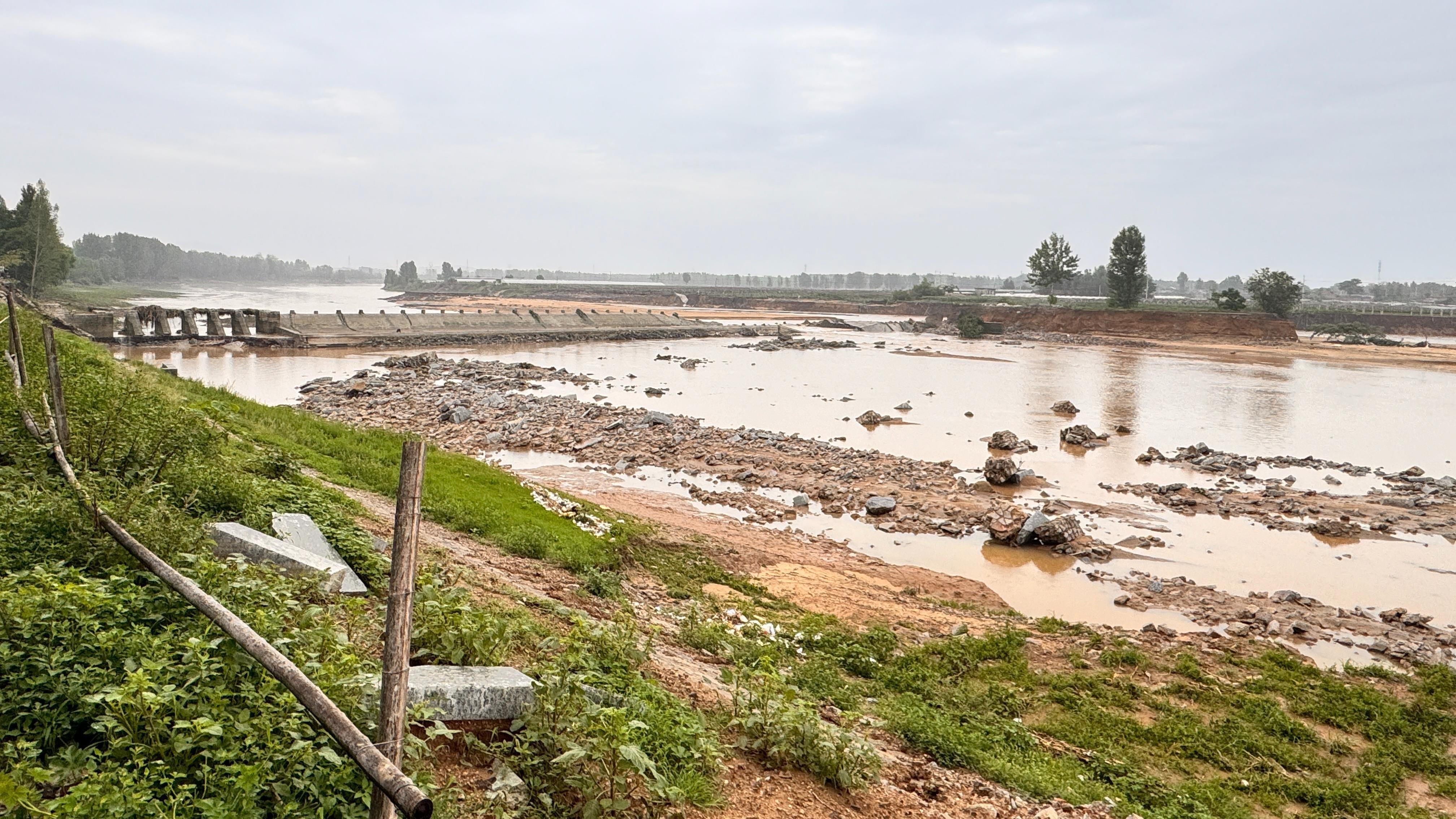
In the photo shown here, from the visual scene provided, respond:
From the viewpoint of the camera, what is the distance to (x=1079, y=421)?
2669cm

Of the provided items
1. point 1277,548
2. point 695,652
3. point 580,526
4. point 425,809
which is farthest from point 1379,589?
point 425,809

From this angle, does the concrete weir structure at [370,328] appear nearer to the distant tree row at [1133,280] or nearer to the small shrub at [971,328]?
the small shrub at [971,328]

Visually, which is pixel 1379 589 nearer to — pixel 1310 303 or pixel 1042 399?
pixel 1042 399

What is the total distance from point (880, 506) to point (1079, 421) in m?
14.5

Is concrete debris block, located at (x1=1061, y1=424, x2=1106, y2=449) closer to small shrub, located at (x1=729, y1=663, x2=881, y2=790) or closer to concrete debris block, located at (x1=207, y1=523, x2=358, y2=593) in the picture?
small shrub, located at (x1=729, y1=663, x2=881, y2=790)

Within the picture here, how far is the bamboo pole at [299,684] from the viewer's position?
296 cm

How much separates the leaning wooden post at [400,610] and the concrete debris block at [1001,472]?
15.2 metres

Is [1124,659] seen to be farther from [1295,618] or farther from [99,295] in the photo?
[99,295]

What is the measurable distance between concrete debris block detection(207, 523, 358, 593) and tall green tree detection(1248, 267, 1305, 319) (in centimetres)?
8285

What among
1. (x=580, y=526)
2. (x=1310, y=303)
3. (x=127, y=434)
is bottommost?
(x=580, y=526)

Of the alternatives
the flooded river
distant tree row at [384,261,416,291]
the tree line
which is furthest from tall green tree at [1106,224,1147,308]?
distant tree row at [384,261,416,291]

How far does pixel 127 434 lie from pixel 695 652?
5396 millimetres

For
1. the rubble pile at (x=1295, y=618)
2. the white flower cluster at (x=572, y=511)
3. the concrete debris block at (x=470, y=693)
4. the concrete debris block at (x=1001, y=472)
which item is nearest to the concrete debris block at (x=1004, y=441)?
the concrete debris block at (x=1001, y=472)

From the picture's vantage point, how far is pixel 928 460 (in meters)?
19.7
